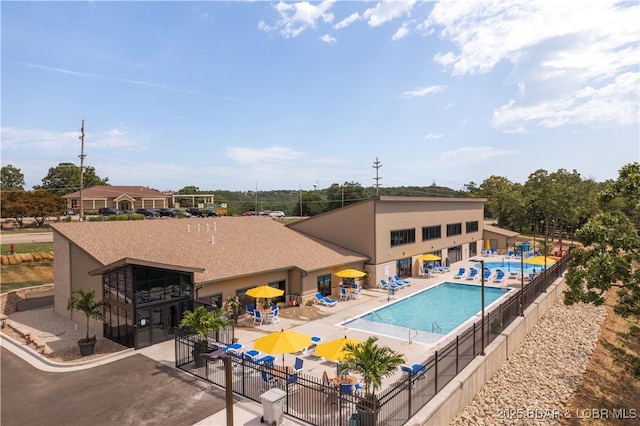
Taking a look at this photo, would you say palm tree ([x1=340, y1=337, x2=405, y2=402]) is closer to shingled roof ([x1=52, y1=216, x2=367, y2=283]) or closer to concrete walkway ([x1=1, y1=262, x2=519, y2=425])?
concrete walkway ([x1=1, y1=262, x2=519, y2=425])

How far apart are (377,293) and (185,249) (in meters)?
15.8

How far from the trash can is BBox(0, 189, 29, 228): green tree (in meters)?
61.0

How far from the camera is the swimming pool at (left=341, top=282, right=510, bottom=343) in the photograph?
73.6 ft

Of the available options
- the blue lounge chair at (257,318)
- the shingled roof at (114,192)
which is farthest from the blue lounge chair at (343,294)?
the shingled roof at (114,192)

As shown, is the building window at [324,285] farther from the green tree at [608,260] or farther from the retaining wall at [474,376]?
the green tree at [608,260]

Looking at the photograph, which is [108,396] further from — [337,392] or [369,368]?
[369,368]

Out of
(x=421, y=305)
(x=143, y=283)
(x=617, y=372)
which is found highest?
(x=143, y=283)

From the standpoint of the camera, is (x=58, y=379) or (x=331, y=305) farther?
(x=331, y=305)

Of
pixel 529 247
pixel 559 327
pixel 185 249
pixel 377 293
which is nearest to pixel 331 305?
pixel 377 293

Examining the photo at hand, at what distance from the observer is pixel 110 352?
60.7 ft

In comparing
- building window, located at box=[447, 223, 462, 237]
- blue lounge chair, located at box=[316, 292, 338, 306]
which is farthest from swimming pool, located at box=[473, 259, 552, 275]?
blue lounge chair, located at box=[316, 292, 338, 306]

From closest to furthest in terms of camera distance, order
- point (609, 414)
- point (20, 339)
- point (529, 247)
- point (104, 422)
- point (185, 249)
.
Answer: point (104, 422) → point (609, 414) → point (20, 339) → point (185, 249) → point (529, 247)

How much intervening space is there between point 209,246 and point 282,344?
560 inches

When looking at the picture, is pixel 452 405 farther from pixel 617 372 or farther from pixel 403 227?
pixel 403 227
